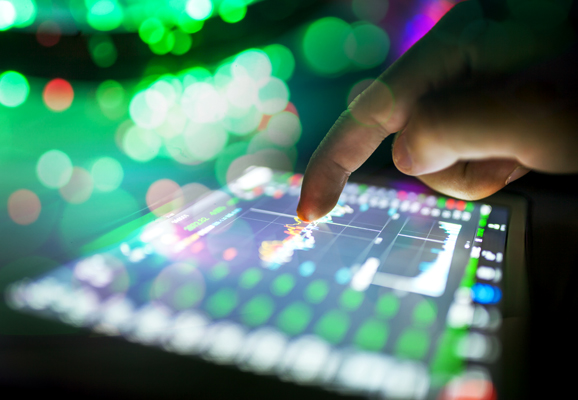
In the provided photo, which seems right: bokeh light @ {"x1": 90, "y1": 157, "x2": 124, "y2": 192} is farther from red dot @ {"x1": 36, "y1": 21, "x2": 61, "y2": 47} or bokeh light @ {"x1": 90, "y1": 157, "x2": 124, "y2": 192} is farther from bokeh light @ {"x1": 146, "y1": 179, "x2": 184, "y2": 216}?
red dot @ {"x1": 36, "y1": 21, "x2": 61, "y2": 47}

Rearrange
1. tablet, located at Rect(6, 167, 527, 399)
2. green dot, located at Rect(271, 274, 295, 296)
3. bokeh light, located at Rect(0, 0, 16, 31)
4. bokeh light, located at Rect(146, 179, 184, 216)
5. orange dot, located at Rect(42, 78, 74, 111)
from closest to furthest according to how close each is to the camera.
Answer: tablet, located at Rect(6, 167, 527, 399)
green dot, located at Rect(271, 274, 295, 296)
bokeh light, located at Rect(146, 179, 184, 216)
bokeh light, located at Rect(0, 0, 16, 31)
orange dot, located at Rect(42, 78, 74, 111)

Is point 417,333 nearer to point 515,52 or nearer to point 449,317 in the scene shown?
point 449,317

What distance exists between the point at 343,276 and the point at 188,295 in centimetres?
19

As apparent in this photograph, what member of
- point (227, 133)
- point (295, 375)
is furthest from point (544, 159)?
point (227, 133)

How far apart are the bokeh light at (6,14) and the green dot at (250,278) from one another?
77 cm

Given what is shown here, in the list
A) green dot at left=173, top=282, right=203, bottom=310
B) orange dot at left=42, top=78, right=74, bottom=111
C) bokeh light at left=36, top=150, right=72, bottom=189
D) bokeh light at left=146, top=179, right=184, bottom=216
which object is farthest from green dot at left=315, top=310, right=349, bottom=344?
orange dot at left=42, top=78, right=74, bottom=111

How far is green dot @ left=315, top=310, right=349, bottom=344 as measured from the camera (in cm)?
37

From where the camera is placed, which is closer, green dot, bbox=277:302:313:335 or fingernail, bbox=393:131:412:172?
green dot, bbox=277:302:313:335

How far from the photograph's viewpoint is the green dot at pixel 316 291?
43cm

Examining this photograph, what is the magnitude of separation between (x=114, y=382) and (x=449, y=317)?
323mm

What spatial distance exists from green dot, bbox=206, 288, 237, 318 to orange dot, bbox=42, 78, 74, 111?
777 millimetres

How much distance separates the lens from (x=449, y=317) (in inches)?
15.8

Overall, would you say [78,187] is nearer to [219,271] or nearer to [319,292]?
[219,271]

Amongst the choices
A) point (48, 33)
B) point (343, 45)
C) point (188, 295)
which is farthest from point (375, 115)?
point (48, 33)
